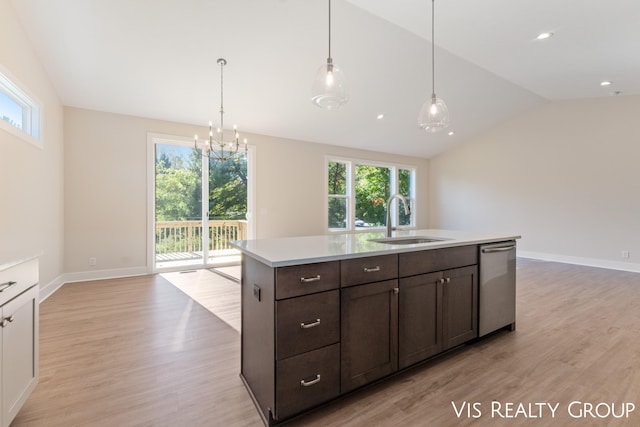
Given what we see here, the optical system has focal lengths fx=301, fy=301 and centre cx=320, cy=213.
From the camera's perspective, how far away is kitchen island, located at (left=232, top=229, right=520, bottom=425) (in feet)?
5.03

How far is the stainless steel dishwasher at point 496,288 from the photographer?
2490 millimetres

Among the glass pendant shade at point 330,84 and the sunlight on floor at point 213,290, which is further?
the sunlight on floor at point 213,290

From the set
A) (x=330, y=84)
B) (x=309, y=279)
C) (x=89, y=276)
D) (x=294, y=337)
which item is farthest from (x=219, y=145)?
(x=294, y=337)

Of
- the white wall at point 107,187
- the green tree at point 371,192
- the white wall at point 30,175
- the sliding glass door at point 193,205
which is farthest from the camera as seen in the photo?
the green tree at point 371,192

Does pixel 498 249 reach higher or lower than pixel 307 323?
higher

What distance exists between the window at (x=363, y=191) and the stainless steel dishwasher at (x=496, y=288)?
4.44 meters

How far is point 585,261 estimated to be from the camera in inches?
231

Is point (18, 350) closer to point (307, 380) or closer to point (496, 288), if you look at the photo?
point (307, 380)

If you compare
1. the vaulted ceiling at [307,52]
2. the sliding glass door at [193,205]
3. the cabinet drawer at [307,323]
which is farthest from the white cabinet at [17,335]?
the sliding glass door at [193,205]

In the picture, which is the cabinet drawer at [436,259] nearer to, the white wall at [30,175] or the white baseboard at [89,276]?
the white wall at [30,175]

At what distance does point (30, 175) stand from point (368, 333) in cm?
395

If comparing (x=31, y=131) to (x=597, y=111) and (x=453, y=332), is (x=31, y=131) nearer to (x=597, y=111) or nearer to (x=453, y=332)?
(x=453, y=332)

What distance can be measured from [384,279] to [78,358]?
2.37 m

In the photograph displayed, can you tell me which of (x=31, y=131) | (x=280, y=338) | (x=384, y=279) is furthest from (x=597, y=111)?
(x=31, y=131)
